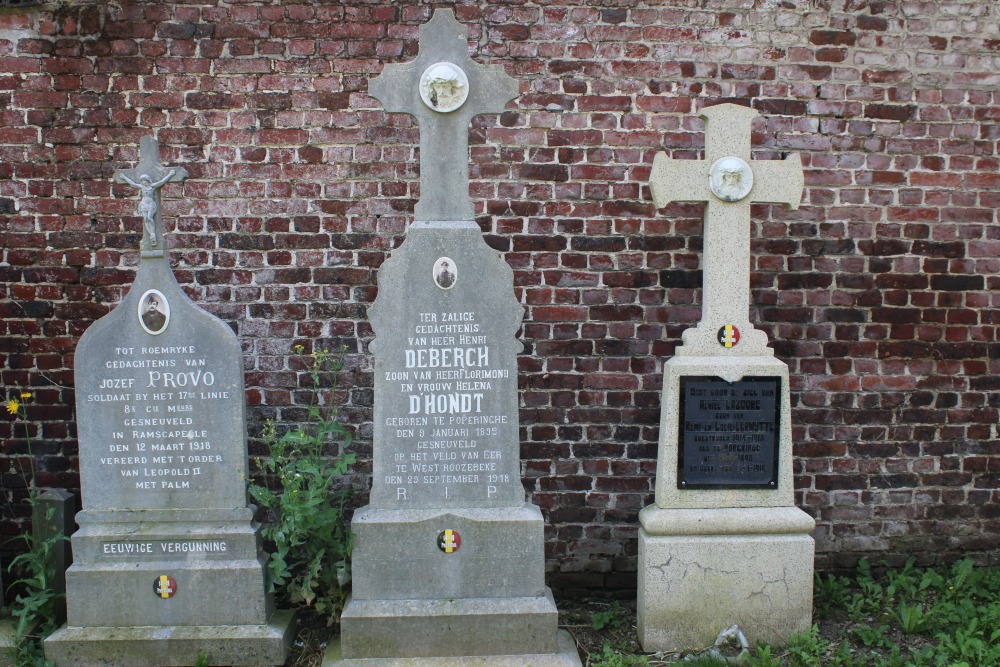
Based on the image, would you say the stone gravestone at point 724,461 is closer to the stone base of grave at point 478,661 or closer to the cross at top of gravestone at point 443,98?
the stone base of grave at point 478,661

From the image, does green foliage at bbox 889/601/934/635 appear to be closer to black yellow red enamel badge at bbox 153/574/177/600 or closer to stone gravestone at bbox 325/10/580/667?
stone gravestone at bbox 325/10/580/667

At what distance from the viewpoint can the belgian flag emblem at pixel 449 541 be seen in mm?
3402

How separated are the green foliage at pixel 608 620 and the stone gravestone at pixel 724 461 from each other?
0.29 meters

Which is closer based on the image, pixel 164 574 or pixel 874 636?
pixel 164 574

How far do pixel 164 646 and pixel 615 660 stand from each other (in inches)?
79.7

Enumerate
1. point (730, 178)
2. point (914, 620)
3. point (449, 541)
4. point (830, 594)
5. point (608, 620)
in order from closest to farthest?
point (449, 541)
point (730, 178)
point (914, 620)
point (608, 620)
point (830, 594)

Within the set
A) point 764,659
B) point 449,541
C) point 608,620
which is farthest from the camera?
point 608,620

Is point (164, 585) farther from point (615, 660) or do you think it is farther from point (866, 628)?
point (866, 628)

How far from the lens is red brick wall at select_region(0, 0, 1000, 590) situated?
4.09m

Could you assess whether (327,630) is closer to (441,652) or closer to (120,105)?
(441,652)

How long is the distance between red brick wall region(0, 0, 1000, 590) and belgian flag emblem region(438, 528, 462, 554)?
962mm

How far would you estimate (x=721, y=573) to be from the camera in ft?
11.6

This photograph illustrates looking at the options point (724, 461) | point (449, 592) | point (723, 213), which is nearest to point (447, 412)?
point (449, 592)

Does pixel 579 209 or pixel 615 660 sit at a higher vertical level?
pixel 579 209
